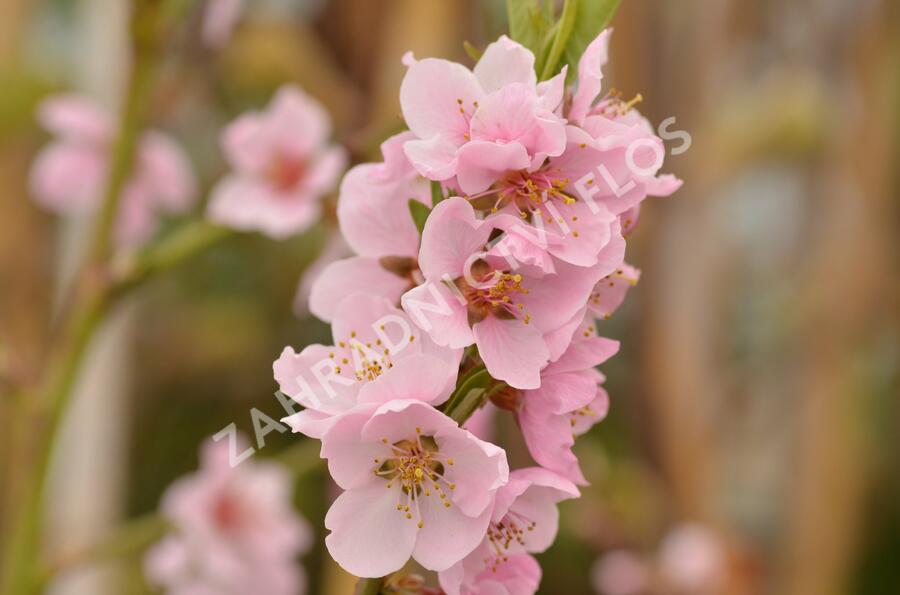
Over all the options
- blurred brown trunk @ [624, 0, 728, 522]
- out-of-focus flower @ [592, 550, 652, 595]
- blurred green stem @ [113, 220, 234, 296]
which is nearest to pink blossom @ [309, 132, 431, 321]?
blurred green stem @ [113, 220, 234, 296]

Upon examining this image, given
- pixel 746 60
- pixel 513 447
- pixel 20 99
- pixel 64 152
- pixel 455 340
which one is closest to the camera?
pixel 455 340

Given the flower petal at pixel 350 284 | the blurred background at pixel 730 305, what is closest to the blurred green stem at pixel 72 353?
the flower petal at pixel 350 284

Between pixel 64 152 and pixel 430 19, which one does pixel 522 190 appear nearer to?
pixel 64 152

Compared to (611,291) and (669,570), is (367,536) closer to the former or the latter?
(611,291)

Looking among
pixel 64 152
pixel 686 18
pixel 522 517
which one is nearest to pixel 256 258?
pixel 686 18

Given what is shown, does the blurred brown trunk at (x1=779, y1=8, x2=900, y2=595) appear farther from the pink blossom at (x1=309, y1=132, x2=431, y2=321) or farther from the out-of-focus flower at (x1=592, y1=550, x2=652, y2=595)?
the pink blossom at (x1=309, y1=132, x2=431, y2=321)

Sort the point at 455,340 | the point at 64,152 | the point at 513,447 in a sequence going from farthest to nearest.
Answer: the point at 513,447
the point at 64,152
the point at 455,340
